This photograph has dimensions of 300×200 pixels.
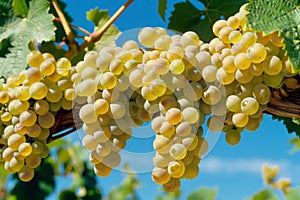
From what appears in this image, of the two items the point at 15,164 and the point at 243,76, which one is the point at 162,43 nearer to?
the point at 243,76

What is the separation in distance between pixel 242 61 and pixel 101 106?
21 cm

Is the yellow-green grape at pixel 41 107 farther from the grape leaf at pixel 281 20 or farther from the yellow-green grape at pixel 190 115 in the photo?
the grape leaf at pixel 281 20

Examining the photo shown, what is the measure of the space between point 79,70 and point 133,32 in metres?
0.11

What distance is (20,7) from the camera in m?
1.08

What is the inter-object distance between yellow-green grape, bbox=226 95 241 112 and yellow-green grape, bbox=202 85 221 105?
0.02 m

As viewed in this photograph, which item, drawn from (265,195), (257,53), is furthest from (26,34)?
(265,195)

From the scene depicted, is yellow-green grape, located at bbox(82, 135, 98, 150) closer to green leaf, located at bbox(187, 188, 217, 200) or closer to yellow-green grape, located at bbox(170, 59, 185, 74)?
yellow-green grape, located at bbox(170, 59, 185, 74)

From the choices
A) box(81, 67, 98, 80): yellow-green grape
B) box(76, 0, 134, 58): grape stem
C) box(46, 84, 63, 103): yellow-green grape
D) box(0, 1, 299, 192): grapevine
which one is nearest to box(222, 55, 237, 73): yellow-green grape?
box(0, 1, 299, 192): grapevine

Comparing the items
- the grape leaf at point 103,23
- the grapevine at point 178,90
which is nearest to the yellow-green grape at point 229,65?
the grapevine at point 178,90

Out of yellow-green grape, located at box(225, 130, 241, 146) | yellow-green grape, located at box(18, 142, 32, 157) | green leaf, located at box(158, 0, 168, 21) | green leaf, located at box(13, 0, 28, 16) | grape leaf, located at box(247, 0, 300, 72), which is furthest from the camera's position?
green leaf, located at box(158, 0, 168, 21)

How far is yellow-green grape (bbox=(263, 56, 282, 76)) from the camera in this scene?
2.09ft

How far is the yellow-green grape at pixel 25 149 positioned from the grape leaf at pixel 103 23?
1.71 feet

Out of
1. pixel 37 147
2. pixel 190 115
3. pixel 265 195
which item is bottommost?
pixel 265 195

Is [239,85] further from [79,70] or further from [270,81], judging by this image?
[79,70]
